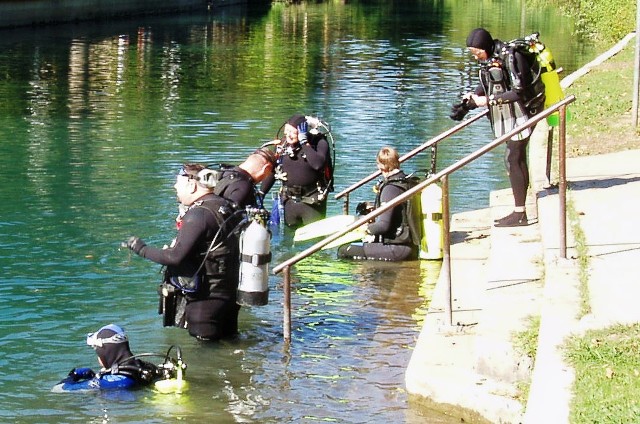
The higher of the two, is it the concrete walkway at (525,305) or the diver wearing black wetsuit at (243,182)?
the diver wearing black wetsuit at (243,182)

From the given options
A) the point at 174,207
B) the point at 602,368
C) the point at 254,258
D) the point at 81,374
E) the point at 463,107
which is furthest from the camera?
the point at 174,207

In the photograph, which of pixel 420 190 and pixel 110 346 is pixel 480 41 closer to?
pixel 420 190

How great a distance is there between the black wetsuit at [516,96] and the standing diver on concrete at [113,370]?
3.96m

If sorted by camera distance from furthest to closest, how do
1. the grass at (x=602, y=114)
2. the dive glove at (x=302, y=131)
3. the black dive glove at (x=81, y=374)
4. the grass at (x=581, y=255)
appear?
the grass at (x=602, y=114), the dive glove at (x=302, y=131), the black dive glove at (x=81, y=374), the grass at (x=581, y=255)

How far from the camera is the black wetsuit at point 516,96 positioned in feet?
36.4

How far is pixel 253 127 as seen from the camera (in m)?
22.8

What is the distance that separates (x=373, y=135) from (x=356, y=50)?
21.5 m

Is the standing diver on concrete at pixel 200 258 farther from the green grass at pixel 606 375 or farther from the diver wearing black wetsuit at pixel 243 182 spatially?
the green grass at pixel 606 375

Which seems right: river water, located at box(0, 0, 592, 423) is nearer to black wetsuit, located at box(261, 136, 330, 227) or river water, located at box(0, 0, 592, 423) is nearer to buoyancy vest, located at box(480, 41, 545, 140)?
black wetsuit, located at box(261, 136, 330, 227)

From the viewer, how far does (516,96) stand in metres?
11.1

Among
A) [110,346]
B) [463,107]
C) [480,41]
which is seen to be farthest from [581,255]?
[110,346]

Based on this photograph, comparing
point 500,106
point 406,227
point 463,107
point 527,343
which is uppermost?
point 500,106

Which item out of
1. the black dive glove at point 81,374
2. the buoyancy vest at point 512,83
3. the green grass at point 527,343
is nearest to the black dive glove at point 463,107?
the buoyancy vest at point 512,83

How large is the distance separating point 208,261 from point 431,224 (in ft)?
12.0
